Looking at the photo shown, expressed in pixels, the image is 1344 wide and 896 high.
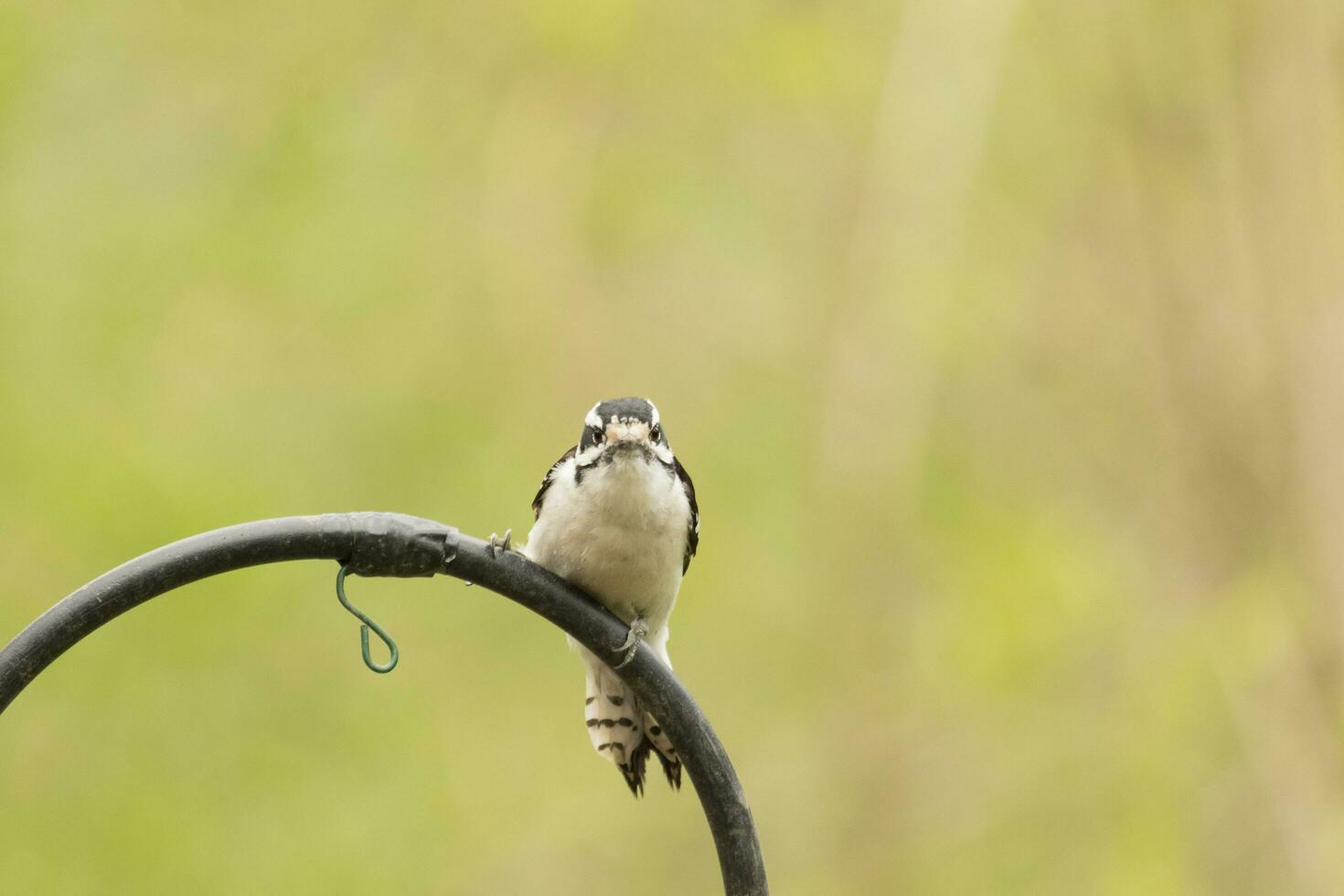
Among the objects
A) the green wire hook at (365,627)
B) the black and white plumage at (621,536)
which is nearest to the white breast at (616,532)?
the black and white plumage at (621,536)

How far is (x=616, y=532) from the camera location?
381 centimetres

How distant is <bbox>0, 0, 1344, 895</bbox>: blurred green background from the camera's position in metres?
5.34

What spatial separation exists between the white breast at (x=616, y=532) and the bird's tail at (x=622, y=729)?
20 centimetres

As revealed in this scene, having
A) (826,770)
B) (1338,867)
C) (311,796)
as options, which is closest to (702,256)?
(826,770)

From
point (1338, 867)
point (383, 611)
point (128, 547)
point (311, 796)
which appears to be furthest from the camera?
point (383, 611)

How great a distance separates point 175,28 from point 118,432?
1.84 metres

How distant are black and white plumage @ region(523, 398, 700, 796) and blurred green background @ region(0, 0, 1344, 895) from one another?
4.73 ft

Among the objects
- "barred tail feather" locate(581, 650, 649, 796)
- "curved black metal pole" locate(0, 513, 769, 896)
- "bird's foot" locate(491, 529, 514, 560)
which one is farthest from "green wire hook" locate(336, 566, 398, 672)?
"barred tail feather" locate(581, 650, 649, 796)

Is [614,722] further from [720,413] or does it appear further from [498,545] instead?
[720,413]

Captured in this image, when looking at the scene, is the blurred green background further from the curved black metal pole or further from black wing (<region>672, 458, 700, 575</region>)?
the curved black metal pole

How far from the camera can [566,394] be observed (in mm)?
6441

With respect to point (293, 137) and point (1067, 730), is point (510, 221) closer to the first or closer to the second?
point (293, 137)

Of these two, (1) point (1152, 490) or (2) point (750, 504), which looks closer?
(1) point (1152, 490)

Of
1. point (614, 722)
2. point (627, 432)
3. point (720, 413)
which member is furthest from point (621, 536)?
point (720, 413)
